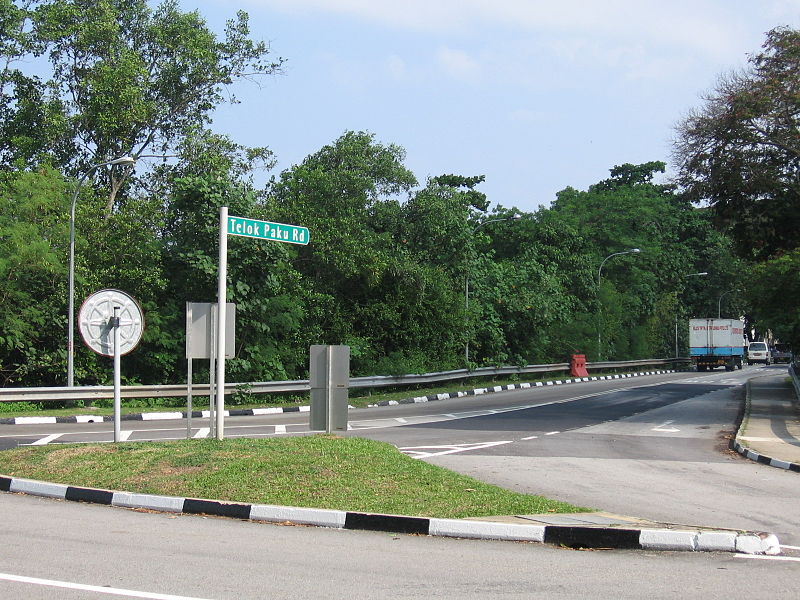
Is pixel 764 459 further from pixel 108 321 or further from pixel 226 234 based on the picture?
pixel 108 321

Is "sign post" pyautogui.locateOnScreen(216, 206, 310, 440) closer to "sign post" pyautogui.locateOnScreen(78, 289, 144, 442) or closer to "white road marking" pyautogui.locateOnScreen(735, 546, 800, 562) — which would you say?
"sign post" pyautogui.locateOnScreen(78, 289, 144, 442)

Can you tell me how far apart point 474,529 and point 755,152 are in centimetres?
2032

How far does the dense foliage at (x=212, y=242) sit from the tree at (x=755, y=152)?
3.17ft

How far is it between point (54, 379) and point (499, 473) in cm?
1841

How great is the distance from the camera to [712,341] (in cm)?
6291

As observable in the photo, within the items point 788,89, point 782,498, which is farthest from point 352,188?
point 782,498

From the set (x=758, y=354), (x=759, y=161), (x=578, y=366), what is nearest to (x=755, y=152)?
(x=759, y=161)

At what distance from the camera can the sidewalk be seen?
51.1 ft

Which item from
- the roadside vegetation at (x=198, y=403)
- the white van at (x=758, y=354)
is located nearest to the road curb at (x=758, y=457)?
the roadside vegetation at (x=198, y=403)

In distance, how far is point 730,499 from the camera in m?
10.8

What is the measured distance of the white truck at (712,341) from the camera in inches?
2466

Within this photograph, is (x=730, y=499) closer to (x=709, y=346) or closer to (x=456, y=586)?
(x=456, y=586)

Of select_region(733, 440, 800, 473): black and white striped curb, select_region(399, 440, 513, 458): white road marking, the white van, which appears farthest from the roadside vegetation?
the white van

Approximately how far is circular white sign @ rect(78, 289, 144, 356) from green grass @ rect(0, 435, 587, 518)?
152 cm
